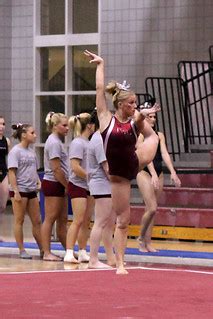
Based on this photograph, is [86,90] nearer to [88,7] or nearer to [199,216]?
[88,7]

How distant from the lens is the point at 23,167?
39.9 feet

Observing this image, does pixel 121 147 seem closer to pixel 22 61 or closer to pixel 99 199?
pixel 99 199

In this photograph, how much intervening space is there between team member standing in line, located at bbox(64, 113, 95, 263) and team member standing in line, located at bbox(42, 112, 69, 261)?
0.17m

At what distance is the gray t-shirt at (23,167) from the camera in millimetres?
12094

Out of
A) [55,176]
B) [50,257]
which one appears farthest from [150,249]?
[55,176]

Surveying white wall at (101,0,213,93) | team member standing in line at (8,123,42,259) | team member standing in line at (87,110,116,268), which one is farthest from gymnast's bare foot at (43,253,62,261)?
white wall at (101,0,213,93)

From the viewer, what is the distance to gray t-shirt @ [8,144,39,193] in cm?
1209

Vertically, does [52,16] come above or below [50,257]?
above

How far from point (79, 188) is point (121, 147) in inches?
66.6

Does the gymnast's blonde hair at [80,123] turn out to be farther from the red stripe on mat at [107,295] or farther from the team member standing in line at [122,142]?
the red stripe on mat at [107,295]

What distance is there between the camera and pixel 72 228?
11.3 m

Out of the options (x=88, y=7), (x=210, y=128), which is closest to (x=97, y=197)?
(x=210, y=128)

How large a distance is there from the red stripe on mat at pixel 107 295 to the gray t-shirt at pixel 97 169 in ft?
2.93

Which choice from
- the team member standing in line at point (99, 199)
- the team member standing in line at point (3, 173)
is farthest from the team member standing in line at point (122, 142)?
the team member standing in line at point (3, 173)
